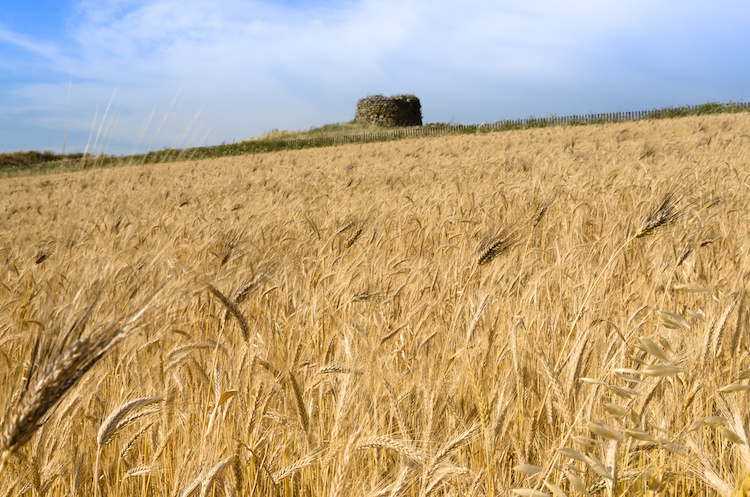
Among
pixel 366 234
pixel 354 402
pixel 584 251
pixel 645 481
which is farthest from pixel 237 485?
pixel 366 234

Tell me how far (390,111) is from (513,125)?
13255 millimetres

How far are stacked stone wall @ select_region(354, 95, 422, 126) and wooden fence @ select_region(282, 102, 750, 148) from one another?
15.6 feet

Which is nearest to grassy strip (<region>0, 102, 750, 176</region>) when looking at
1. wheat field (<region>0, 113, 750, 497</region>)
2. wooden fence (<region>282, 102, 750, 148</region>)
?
wooden fence (<region>282, 102, 750, 148</region>)

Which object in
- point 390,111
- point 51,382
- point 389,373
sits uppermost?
point 390,111

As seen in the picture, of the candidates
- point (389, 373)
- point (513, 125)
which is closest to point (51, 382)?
point (389, 373)

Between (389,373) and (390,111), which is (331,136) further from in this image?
(389,373)

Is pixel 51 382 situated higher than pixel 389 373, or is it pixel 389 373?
pixel 51 382

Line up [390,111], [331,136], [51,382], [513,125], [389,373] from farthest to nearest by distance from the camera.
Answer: [390,111] < [331,136] < [513,125] < [389,373] < [51,382]

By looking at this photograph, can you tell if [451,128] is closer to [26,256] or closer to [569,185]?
[569,185]

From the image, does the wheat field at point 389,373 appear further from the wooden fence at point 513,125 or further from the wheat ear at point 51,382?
the wooden fence at point 513,125

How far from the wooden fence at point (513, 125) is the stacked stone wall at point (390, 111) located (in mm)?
4742

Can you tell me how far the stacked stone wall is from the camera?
143 ft

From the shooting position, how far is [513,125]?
33844 millimetres

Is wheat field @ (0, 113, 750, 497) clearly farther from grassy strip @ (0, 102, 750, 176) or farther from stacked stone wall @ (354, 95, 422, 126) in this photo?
stacked stone wall @ (354, 95, 422, 126)
